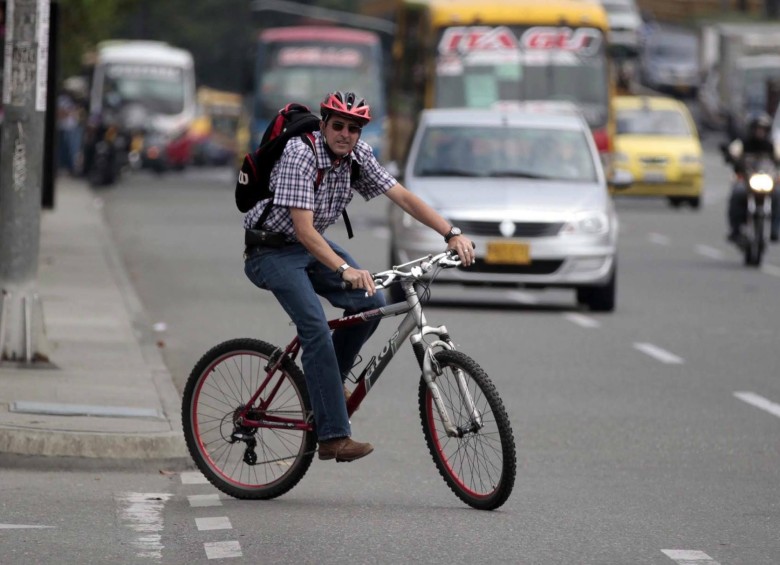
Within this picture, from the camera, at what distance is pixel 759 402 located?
38.9ft

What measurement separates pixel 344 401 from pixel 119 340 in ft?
17.5

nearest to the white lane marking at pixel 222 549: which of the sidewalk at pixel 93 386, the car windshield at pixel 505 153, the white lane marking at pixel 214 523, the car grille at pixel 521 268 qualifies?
the white lane marking at pixel 214 523

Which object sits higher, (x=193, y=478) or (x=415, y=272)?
(x=415, y=272)

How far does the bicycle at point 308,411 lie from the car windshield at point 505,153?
Result: 8908 mm

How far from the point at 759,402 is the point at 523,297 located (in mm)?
6948

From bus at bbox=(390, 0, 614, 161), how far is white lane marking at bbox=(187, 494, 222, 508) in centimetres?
2096

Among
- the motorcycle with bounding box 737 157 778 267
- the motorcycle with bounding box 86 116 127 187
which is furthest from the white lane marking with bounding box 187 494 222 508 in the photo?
the motorcycle with bounding box 86 116 127 187

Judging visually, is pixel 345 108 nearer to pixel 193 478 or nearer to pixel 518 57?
pixel 193 478

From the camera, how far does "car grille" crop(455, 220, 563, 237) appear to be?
1656 centimetres

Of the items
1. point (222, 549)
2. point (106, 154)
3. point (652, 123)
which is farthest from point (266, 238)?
point (106, 154)

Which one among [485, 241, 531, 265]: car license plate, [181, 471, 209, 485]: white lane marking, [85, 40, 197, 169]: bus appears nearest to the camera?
[181, 471, 209, 485]: white lane marking

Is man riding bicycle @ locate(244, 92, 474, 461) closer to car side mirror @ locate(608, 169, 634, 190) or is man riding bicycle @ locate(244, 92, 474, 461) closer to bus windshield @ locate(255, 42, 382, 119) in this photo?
car side mirror @ locate(608, 169, 634, 190)

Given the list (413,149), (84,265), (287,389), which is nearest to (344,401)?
(287,389)

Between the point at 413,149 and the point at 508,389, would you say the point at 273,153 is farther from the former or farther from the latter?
the point at 413,149
